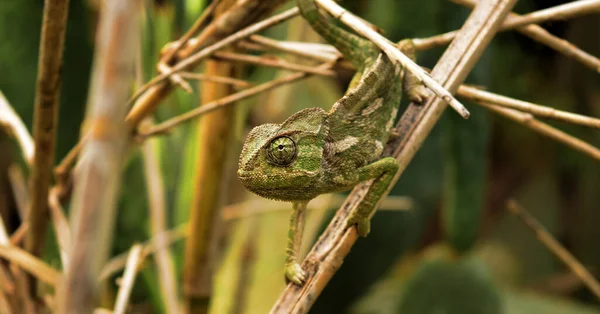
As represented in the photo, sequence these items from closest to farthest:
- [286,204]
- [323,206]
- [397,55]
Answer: [397,55], [323,206], [286,204]

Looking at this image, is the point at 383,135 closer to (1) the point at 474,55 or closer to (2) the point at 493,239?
(1) the point at 474,55

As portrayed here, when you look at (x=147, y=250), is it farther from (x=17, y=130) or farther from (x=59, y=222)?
(x=17, y=130)

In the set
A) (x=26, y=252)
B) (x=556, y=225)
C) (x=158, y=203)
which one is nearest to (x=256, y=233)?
(x=158, y=203)

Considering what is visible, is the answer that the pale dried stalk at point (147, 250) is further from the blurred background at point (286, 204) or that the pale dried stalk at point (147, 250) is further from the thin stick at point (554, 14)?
the thin stick at point (554, 14)

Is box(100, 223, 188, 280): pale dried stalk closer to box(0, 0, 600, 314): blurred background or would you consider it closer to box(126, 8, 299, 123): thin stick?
box(0, 0, 600, 314): blurred background

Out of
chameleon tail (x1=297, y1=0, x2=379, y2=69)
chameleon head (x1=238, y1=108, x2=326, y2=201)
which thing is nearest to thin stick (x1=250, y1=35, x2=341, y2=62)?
chameleon tail (x1=297, y1=0, x2=379, y2=69)

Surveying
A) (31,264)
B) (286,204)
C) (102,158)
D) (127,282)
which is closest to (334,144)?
(127,282)

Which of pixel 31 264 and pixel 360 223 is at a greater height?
pixel 360 223
